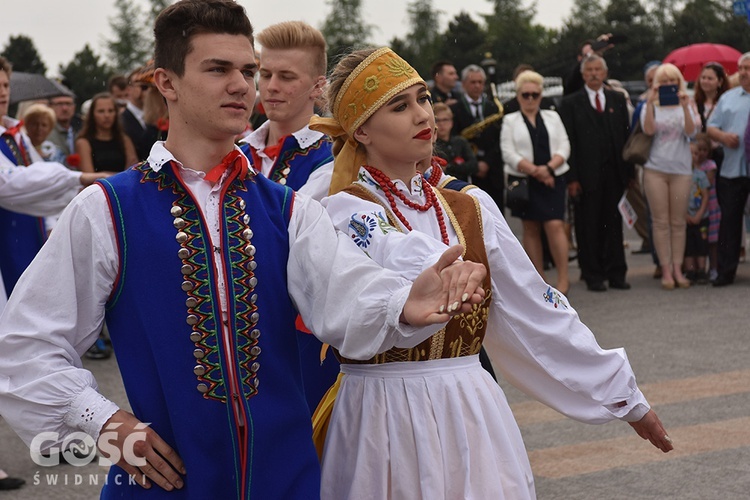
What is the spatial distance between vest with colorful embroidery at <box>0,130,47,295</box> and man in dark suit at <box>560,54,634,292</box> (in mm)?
5996

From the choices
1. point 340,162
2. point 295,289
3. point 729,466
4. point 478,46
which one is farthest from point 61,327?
point 478,46

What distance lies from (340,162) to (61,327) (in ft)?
4.00

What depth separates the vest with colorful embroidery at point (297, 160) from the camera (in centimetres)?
476

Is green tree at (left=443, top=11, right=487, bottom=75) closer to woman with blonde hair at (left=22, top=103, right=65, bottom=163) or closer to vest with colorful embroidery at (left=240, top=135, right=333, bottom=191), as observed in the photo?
woman with blonde hair at (left=22, top=103, right=65, bottom=163)

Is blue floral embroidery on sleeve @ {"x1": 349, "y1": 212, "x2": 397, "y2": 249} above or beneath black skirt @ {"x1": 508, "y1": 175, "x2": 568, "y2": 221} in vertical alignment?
above

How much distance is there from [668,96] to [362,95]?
8.23 meters

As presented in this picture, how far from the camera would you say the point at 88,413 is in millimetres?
2943

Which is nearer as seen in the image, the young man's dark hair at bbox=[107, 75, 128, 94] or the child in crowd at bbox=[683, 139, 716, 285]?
the child in crowd at bbox=[683, 139, 716, 285]

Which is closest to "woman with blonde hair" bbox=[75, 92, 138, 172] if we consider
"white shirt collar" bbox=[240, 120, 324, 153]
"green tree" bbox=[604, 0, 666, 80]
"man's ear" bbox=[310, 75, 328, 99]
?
"white shirt collar" bbox=[240, 120, 324, 153]

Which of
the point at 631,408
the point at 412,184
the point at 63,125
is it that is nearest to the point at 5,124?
the point at 412,184

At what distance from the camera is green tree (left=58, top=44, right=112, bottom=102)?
58.5m

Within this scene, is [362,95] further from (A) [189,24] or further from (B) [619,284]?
(B) [619,284]

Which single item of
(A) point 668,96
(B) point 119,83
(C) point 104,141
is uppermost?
(B) point 119,83

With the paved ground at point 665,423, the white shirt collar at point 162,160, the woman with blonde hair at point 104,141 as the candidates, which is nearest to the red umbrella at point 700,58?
the paved ground at point 665,423
